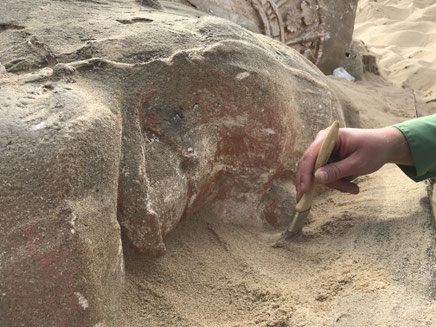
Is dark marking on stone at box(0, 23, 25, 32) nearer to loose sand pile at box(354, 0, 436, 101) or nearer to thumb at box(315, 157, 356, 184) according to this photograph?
→ thumb at box(315, 157, 356, 184)

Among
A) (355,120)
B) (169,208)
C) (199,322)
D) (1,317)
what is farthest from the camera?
(355,120)

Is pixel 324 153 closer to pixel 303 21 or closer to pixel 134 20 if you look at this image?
pixel 134 20

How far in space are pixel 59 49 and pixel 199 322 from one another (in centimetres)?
85

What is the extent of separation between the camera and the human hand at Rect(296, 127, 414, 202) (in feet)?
4.89

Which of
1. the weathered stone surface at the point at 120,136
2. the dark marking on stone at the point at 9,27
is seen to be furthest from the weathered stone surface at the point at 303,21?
the dark marking on stone at the point at 9,27

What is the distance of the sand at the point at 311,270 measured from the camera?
1266 mm

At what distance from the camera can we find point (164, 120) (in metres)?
1.48

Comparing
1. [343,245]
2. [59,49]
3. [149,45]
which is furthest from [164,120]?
[343,245]

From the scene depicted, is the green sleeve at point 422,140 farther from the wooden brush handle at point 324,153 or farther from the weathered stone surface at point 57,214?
the weathered stone surface at point 57,214

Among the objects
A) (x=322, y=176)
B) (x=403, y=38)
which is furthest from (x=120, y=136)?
(x=403, y=38)

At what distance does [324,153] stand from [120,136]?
60 cm

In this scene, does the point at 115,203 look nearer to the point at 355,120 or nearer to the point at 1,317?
the point at 1,317

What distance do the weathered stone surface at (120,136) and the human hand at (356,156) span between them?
7.5 inches

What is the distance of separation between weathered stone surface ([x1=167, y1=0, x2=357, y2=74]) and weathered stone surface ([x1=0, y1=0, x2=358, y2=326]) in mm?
882
